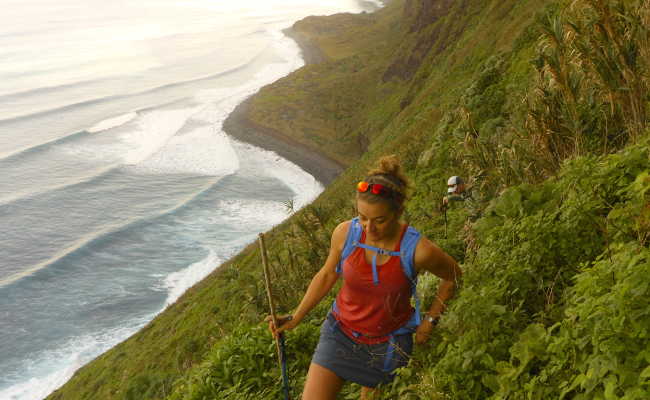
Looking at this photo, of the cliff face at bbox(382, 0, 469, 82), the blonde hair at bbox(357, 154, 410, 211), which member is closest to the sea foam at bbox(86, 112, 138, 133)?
the cliff face at bbox(382, 0, 469, 82)

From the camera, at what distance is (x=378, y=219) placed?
355 centimetres

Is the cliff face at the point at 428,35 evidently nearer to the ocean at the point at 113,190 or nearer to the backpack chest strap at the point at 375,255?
the ocean at the point at 113,190

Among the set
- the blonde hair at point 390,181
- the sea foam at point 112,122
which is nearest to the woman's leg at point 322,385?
the blonde hair at point 390,181

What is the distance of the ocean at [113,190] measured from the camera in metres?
26.5

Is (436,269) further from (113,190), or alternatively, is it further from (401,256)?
(113,190)

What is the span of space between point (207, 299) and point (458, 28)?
31068mm

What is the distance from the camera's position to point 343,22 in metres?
104

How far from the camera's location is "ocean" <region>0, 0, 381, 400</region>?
87.1ft

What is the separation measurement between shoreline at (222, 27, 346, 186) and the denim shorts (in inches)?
1493

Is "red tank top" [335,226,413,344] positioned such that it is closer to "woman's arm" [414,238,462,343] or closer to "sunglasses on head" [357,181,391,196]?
"woman's arm" [414,238,462,343]

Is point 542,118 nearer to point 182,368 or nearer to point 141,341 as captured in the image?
point 182,368

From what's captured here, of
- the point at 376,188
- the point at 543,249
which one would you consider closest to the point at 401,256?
the point at 376,188

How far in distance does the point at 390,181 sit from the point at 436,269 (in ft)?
2.13

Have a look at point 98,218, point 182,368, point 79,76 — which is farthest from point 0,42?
point 182,368
